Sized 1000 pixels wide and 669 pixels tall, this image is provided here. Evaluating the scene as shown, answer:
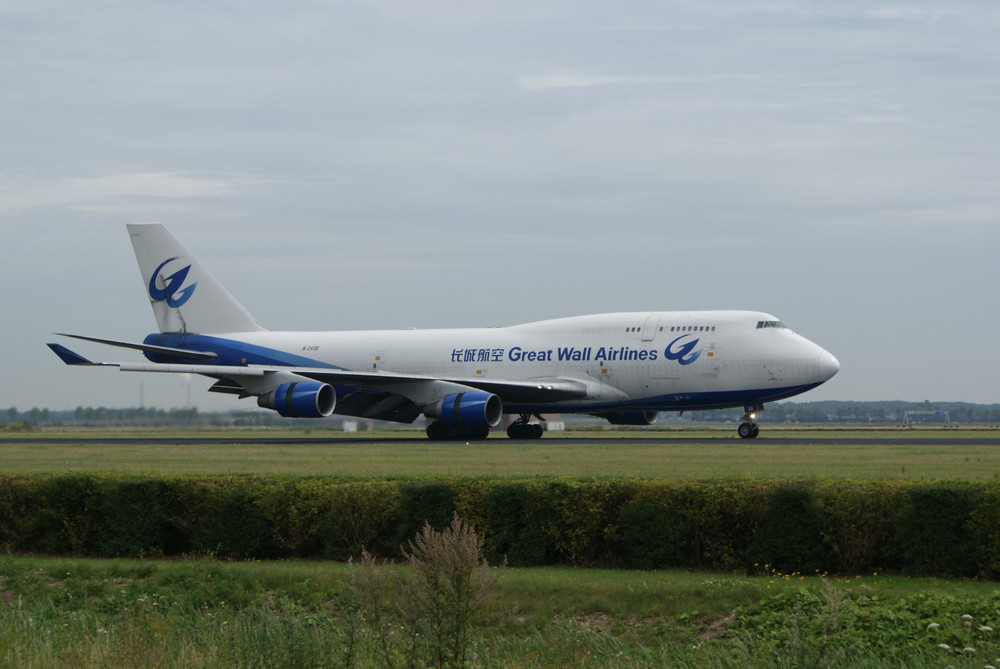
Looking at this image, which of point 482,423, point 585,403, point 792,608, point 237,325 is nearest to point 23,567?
point 792,608

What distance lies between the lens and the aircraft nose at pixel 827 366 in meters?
39.5

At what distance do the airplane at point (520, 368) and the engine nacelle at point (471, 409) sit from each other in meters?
0.05

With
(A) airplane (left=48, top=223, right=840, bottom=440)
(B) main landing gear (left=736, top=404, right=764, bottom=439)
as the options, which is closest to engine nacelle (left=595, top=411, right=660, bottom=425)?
(A) airplane (left=48, top=223, right=840, bottom=440)

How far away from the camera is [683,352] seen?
40.5m

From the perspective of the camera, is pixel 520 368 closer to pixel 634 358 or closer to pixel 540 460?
pixel 634 358

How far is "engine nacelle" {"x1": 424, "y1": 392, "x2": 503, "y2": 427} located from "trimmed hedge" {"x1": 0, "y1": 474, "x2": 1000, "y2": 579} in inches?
906

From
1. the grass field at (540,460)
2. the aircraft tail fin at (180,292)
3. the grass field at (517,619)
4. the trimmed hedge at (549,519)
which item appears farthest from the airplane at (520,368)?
the grass field at (517,619)

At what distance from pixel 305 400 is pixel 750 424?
15373 millimetres

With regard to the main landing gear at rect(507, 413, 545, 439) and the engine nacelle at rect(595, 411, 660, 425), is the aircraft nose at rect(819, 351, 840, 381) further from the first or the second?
the main landing gear at rect(507, 413, 545, 439)

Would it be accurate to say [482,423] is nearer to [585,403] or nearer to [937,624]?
[585,403]

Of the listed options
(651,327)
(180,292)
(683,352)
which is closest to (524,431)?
(651,327)

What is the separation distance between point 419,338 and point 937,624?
121 ft

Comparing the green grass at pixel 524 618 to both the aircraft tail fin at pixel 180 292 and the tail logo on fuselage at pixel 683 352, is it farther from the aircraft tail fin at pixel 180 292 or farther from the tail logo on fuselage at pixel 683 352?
the aircraft tail fin at pixel 180 292

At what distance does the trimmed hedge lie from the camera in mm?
13711
